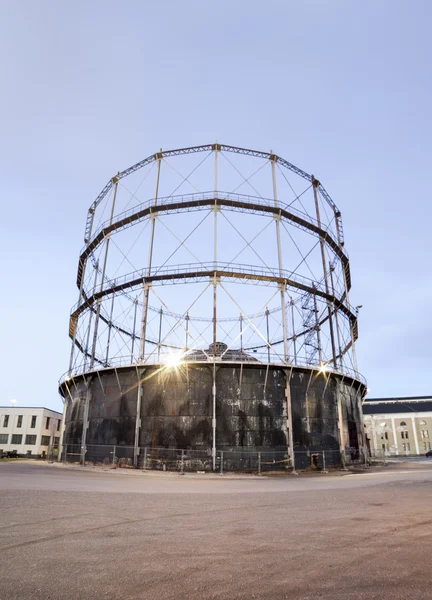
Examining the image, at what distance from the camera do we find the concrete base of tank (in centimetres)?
2028

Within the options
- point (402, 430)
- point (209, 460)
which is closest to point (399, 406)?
point (402, 430)

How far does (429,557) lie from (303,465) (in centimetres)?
1788

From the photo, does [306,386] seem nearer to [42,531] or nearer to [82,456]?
[82,456]

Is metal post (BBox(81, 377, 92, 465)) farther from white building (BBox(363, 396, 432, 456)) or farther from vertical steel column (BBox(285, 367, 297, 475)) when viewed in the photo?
white building (BBox(363, 396, 432, 456))

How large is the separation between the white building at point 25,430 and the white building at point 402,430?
172 ft

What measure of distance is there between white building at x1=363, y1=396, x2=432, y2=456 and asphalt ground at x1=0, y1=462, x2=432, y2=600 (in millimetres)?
64351

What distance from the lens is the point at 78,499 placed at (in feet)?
26.7

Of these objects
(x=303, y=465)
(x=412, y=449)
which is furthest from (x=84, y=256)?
(x=412, y=449)

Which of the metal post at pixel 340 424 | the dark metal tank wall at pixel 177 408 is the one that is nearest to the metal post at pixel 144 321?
the dark metal tank wall at pixel 177 408

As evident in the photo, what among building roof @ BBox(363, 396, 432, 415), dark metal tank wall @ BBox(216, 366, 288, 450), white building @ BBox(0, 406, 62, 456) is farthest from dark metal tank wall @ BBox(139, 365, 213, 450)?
building roof @ BBox(363, 396, 432, 415)

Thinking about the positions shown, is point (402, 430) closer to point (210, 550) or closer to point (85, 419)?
point (85, 419)

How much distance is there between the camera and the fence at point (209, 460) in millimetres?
19516

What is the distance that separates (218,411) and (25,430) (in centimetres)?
5124

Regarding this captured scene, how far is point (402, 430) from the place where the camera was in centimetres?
6581
